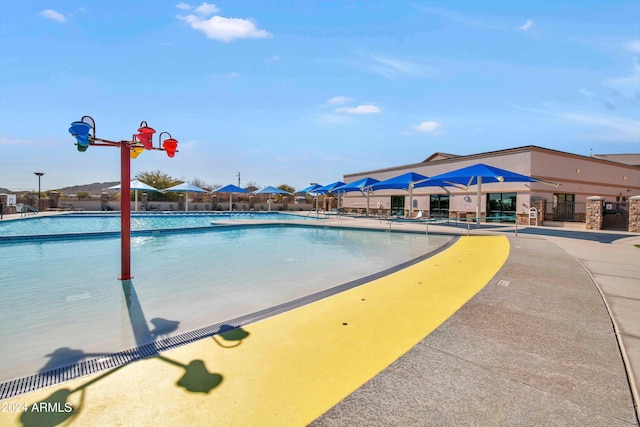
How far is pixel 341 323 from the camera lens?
3020 millimetres

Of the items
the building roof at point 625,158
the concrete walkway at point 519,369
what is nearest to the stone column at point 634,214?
the concrete walkway at point 519,369

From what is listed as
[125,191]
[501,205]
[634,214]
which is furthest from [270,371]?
[501,205]

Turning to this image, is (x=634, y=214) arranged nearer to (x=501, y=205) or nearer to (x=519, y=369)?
(x=501, y=205)

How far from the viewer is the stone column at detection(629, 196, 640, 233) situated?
12.0m

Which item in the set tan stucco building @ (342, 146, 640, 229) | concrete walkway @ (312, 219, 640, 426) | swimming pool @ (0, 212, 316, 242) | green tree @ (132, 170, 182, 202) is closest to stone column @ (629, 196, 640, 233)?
tan stucco building @ (342, 146, 640, 229)

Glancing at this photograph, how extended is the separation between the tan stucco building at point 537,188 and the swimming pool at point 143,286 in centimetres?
964

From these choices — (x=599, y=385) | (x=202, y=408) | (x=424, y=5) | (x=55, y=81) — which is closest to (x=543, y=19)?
(x=424, y=5)

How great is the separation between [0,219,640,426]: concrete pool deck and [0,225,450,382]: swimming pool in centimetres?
90

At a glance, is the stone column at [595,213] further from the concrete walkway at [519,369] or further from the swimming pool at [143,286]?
the concrete walkway at [519,369]

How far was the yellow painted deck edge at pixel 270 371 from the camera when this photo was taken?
1.69 metres

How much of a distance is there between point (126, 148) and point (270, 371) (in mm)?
4569

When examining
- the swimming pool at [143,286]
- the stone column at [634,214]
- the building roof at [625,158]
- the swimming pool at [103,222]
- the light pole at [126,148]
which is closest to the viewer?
the swimming pool at [143,286]

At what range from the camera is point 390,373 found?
81.2 inches

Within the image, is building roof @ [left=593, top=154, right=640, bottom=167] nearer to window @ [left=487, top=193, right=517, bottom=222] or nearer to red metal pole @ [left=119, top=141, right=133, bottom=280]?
window @ [left=487, top=193, right=517, bottom=222]
